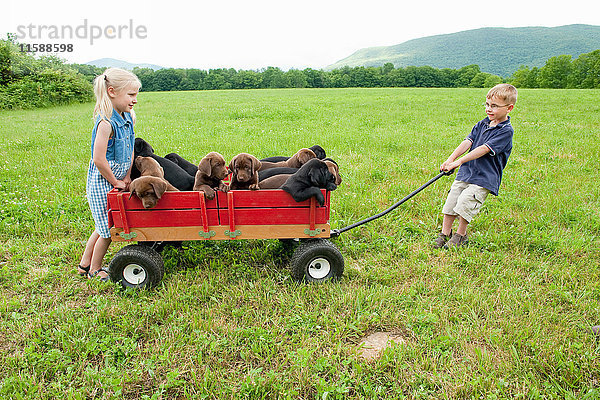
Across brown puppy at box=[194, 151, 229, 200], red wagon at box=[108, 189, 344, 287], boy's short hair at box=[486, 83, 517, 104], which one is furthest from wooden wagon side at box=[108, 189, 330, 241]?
boy's short hair at box=[486, 83, 517, 104]

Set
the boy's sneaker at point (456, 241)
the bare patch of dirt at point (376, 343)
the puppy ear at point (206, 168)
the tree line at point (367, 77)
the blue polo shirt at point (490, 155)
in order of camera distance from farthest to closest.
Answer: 1. the tree line at point (367, 77)
2. the boy's sneaker at point (456, 241)
3. the blue polo shirt at point (490, 155)
4. the puppy ear at point (206, 168)
5. the bare patch of dirt at point (376, 343)

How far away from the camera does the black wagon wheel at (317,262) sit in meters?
3.68

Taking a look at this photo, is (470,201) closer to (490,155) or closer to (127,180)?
(490,155)

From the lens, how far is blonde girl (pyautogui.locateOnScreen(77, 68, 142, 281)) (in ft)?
11.4

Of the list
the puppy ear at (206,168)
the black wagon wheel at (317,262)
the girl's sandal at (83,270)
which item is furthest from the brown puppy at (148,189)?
the black wagon wheel at (317,262)

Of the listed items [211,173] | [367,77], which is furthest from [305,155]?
[367,77]

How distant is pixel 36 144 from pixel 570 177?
12837mm

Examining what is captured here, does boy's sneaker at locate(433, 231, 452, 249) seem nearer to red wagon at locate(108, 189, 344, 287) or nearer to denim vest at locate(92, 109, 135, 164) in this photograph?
red wagon at locate(108, 189, 344, 287)

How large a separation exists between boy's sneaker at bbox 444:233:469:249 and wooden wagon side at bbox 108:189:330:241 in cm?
183

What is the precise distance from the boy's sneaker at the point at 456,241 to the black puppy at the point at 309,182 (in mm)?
2048

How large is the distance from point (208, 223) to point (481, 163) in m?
3.27

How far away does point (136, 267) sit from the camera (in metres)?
3.72

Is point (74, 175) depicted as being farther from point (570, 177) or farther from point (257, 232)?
point (570, 177)

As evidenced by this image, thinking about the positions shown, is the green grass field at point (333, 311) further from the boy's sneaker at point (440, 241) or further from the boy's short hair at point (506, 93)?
the boy's short hair at point (506, 93)
